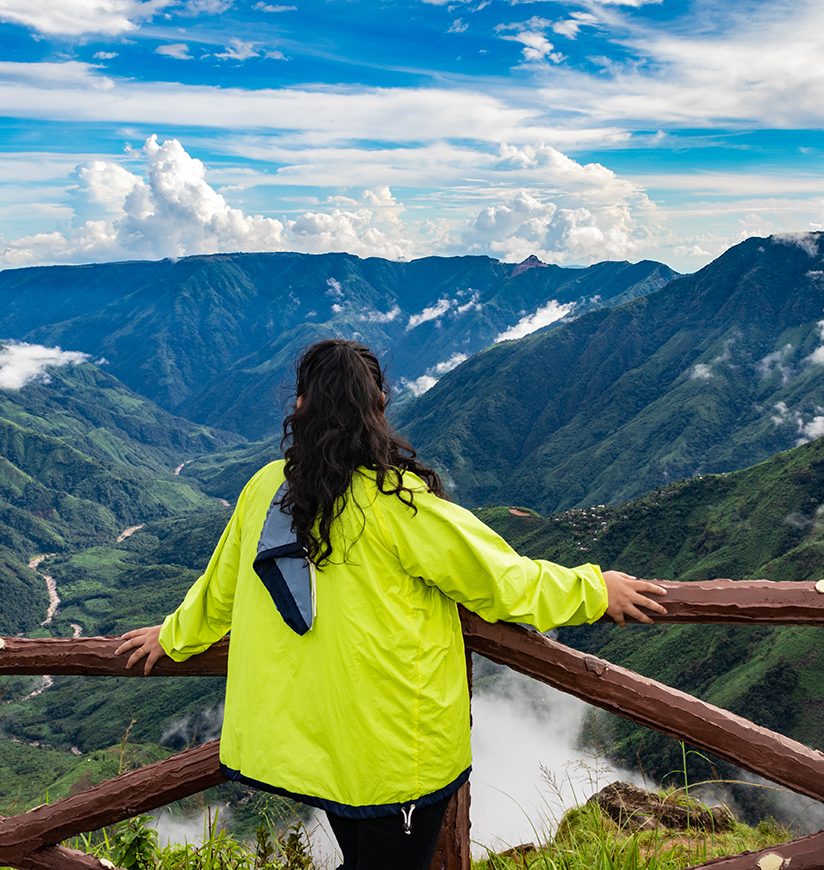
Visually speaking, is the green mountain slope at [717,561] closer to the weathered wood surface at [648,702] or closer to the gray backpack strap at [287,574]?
the weathered wood surface at [648,702]

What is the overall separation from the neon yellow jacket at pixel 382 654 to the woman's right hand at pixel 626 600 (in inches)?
5.2

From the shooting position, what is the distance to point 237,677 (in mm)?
3377

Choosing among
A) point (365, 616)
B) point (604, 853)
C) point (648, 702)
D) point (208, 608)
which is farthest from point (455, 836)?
point (208, 608)

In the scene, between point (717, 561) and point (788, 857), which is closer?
point (788, 857)

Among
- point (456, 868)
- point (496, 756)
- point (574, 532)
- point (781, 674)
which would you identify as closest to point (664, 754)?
point (781, 674)

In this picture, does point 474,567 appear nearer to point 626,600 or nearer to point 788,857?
point 626,600

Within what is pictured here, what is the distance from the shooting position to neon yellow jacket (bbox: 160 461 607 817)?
10.2ft

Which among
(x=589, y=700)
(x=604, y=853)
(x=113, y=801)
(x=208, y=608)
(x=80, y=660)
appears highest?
(x=208, y=608)

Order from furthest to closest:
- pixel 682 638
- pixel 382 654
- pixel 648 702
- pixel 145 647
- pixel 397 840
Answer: pixel 682 638
pixel 145 647
pixel 648 702
pixel 397 840
pixel 382 654

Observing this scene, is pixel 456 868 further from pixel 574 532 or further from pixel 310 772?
pixel 574 532

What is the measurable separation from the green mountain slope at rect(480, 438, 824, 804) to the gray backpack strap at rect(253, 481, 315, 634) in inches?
2558

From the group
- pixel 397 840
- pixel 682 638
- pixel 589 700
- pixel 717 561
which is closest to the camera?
pixel 397 840

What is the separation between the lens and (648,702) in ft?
12.0

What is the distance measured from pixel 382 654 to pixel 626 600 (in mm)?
1134
